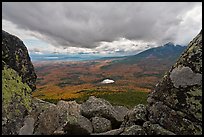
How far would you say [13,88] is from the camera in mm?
15375

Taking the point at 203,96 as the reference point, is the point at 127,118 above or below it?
below

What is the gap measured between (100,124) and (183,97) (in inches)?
261

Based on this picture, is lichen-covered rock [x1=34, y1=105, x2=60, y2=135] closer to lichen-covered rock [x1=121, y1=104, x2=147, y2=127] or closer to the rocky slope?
the rocky slope

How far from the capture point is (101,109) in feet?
60.4

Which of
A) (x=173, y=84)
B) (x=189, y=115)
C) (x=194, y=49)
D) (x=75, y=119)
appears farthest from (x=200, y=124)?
(x=75, y=119)

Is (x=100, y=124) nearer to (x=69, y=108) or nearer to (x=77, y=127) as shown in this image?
(x=77, y=127)

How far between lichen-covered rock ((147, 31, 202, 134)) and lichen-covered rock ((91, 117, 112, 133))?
147 inches

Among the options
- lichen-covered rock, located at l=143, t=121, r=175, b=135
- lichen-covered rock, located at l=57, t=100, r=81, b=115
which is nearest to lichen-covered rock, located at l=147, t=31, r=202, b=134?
lichen-covered rock, located at l=143, t=121, r=175, b=135

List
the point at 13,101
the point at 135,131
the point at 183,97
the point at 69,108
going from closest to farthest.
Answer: the point at 135,131
the point at 183,97
the point at 13,101
the point at 69,108

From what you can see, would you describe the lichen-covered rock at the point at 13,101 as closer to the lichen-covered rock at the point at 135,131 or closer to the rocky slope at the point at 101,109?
the rocky slope at the point at 101,109

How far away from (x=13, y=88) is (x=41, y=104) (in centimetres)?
415

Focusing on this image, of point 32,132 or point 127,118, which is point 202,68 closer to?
point 127,118

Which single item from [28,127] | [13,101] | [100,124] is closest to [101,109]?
[100,124]

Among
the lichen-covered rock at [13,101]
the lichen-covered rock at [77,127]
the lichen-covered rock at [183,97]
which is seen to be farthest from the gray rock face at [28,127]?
the lichen-covered rock at [183,97]
